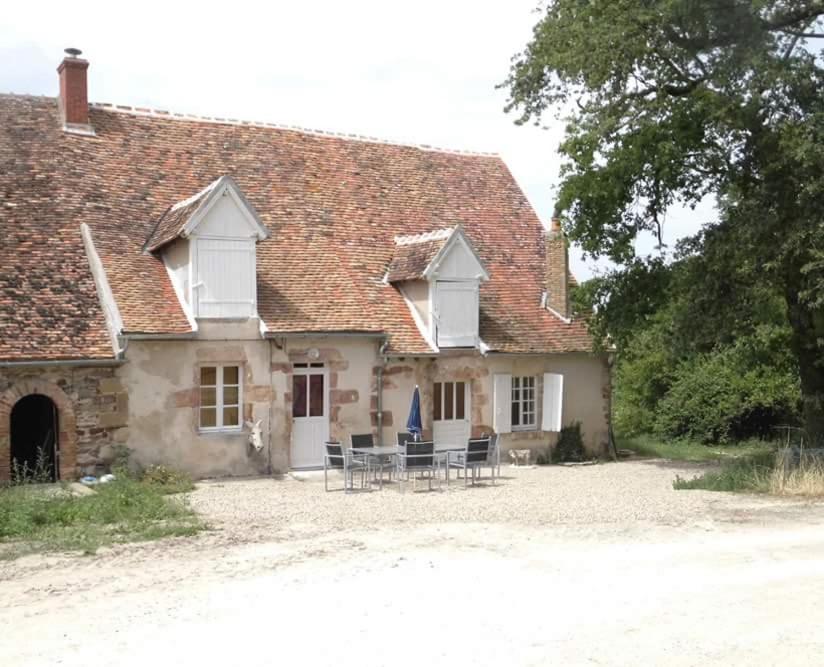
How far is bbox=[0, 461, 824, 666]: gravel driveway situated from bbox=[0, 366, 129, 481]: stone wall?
298cm

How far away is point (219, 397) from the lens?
18797 mm

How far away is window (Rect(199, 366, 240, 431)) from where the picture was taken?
Answer: 18672mm

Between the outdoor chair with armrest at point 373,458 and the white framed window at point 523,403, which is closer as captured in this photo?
the outdoor chair with armrest at point 373,458

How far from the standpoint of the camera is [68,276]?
18266mm

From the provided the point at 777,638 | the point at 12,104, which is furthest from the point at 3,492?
the point at 777,638

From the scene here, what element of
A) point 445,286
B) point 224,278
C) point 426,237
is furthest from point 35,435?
point 426,237

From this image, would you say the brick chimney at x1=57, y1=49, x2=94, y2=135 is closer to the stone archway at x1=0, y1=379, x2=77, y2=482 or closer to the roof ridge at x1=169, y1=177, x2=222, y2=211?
the roof ridge at x1=169, y1=177, x2=222, y2=211

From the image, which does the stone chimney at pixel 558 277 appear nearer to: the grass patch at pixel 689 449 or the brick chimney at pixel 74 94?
the grass patch at pixel 689 449

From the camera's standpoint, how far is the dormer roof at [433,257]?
69.4 ft

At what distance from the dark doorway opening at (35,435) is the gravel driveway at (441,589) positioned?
390 centimetres

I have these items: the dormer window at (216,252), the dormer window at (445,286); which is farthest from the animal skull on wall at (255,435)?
the dormer window at (445,286)

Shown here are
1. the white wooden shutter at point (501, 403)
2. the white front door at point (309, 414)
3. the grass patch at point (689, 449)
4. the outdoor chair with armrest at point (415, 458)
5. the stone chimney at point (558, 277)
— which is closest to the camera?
the outdoor chair with armrest at point (415, 458)

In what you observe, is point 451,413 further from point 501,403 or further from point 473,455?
point 473,455

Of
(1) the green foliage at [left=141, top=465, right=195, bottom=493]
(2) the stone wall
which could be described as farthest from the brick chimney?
(1) the green foliage at [left=141, top=465, right=195, bottom=493]
